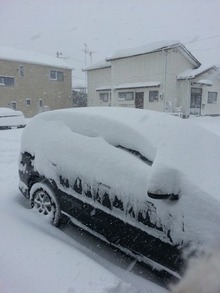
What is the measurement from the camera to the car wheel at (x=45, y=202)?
3.46 meters

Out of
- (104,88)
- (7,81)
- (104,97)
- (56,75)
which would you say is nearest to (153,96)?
(104,88)

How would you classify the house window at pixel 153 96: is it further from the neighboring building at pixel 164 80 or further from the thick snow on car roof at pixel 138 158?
the thick snow on car roof at pixel 138 158

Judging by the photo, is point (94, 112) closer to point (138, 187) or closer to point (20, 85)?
point (138, 187)

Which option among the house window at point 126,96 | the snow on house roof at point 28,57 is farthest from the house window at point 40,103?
the house window at point 126,96

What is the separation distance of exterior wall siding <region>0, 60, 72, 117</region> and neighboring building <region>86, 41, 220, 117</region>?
6590mm

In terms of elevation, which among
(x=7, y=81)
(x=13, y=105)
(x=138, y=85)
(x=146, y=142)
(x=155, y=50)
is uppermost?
(x=155, y=50)

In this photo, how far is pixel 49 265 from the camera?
252cm

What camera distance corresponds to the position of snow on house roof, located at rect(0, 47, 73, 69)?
87.0 ft

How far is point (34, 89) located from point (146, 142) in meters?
27.7

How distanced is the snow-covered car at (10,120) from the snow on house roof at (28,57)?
46.3 feet

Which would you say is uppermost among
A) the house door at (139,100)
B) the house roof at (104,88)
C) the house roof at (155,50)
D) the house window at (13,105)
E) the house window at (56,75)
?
the house roof at (155,50)

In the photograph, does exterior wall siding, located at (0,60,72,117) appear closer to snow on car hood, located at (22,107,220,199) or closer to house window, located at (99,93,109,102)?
house window, located at (99,93,109,102)

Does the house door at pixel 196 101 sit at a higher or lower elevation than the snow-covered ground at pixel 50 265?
higher

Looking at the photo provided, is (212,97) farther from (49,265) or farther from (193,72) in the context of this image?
(49,265)
